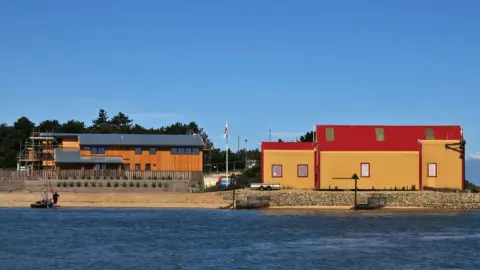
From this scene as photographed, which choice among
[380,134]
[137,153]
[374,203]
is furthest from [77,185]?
[380,134]

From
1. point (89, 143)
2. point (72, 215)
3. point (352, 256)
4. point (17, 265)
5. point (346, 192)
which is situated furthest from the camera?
point (89, 143)

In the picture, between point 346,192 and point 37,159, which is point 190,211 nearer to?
point 346,192

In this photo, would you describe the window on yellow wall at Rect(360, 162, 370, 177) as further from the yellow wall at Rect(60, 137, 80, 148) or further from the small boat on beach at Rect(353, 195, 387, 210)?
the yellow wall at Rect(60, 137, 80, 148)

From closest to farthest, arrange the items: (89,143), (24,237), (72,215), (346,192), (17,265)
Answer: (17,265)
(24,237)
(72,215)
(346,192)
(89,143)

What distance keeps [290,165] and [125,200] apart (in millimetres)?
A: 17649

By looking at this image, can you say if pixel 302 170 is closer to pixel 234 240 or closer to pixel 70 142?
pixel 234 240

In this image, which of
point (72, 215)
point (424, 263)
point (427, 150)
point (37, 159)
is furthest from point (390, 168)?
point (37, 159)

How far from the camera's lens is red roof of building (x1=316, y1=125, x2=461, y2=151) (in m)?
77.8

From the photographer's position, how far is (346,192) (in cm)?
7606

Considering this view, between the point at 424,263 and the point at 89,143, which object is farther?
the point at 89,143

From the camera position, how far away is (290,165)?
7888cm

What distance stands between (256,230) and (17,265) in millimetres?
22419

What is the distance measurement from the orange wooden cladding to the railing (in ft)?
20.9

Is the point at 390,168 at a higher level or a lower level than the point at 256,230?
higher
